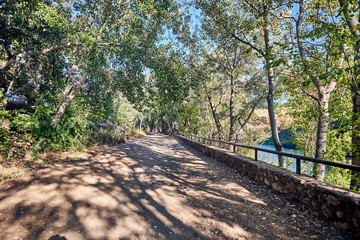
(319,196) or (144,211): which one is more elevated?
(319,196)

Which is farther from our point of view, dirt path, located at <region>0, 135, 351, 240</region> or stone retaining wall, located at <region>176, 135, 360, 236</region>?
dirt path, located at <region>0, 135, 351, 240</region>

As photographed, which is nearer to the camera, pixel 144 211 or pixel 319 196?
pixel 319 196

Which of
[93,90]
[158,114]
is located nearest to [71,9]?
[93,90]

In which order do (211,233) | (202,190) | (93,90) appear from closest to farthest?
(211,233) < (202,190) < (93,90)

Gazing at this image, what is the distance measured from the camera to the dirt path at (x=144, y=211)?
2.89 meters

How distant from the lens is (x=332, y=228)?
2936 mm

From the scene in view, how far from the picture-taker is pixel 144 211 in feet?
11.9

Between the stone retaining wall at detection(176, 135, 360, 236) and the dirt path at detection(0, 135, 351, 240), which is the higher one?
the stone retaining wall at detection(176, 135, 360, 236)

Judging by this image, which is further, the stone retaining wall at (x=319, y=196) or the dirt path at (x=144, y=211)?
the dirt path at (x=144, y=211)

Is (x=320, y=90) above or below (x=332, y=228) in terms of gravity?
above

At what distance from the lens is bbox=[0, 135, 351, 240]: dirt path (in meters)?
2.89

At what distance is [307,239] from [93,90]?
13.8 m

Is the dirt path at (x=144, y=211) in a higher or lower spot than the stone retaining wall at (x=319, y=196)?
lower

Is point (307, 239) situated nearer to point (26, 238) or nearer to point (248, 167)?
point (248, 167)
